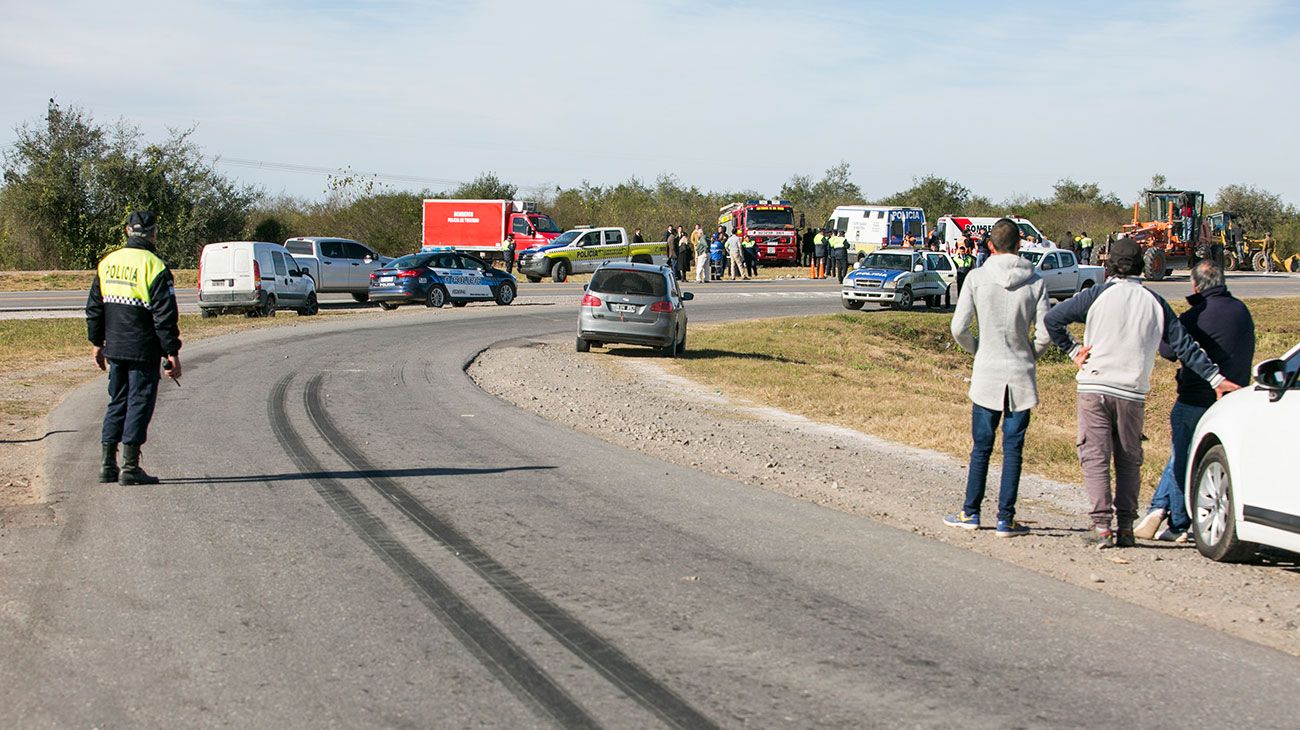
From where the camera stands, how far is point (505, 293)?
36.7 meters

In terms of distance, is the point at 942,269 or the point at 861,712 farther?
the point at 942,269

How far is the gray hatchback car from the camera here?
2214 cm

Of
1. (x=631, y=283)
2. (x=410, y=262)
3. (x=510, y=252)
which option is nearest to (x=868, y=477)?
(x=631, y=283)

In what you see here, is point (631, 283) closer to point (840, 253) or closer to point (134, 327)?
A: point (134, 327)

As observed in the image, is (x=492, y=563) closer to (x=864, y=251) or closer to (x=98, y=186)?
(x=864, y=251)

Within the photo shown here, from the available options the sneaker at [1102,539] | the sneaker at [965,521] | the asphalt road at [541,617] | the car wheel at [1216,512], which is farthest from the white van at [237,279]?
the car wheel at [1216,512]

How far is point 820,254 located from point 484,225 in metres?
15.5

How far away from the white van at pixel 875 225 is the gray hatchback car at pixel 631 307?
3257 cm

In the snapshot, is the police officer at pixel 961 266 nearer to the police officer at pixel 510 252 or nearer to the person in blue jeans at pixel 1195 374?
the police officer at pixel 510 252

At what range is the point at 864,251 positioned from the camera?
54438 mm

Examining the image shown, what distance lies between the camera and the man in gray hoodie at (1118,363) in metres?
7.94

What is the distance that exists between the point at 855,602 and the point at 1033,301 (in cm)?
262

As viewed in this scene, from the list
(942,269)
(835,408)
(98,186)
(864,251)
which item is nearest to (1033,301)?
(835,408)

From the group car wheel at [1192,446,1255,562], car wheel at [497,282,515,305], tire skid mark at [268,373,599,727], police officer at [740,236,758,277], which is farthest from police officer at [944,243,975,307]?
tire skid mark at [268,373,599,727]
